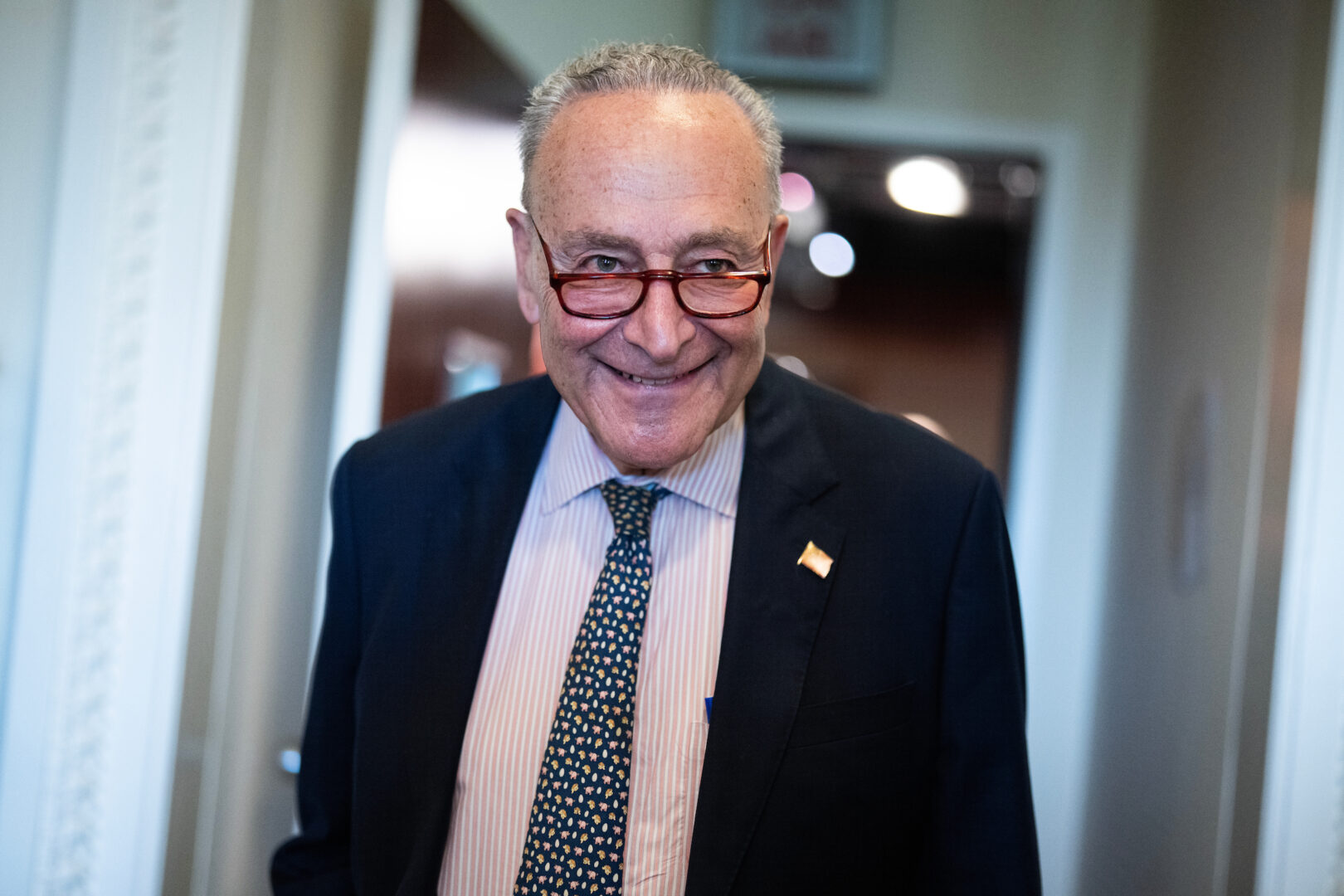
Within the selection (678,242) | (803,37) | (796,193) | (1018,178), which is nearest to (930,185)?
(1018,178)

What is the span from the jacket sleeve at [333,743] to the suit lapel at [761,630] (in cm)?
50

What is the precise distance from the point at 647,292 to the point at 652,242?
0.05m

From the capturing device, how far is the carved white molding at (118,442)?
1357 millimetres

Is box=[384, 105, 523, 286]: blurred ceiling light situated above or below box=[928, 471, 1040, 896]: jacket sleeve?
above

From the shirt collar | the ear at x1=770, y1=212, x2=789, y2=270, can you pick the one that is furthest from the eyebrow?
the shirt collar

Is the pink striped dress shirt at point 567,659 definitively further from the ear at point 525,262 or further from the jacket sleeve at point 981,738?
the jacket sleeve at point 981,738

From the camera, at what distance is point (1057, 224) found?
3084 millimetres

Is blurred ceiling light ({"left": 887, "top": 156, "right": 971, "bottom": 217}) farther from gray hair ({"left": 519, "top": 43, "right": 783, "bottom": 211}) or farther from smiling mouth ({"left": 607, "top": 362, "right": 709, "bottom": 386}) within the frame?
smiling mouth ({"left": 607, "top": 362, "right": 709, "bottom": 386})

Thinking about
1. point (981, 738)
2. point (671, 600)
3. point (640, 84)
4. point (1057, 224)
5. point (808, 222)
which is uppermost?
point (808, 222)

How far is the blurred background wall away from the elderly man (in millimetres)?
321

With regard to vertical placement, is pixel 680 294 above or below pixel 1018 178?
below

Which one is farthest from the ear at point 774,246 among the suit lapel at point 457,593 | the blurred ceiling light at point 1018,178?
the blurred ceiling light at point 1018,178

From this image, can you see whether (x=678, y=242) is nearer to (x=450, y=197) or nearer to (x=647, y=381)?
(x=647, y=381)

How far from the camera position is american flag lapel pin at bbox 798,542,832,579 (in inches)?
46.9
